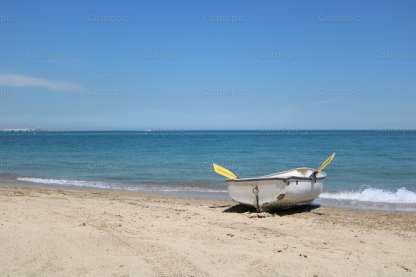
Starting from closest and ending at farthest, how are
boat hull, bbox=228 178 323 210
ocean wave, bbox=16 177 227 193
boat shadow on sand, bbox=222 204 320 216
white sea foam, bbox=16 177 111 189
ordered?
boat hull, bbox=228 178 323 210
boat shadow on sand, bbox=222 204 320 216
ocean wave, bbox=16 177 227 193
white sea foam, bbox=16 177 111 189

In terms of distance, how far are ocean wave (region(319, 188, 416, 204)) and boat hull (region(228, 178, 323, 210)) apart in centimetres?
340

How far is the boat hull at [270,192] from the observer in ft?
34.9

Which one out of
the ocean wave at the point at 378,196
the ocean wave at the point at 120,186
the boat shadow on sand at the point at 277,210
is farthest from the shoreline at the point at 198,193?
the boat shadow on sand at the point at 277,210

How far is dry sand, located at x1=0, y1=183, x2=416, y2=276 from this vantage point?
5.71 meters

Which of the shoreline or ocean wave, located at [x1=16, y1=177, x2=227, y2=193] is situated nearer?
the shoreline

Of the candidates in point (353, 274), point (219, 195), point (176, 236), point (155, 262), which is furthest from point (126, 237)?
point (219, 195)

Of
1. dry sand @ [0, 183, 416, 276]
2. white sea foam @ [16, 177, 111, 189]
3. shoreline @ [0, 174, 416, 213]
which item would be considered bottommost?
shoreline @ [0, 174, 416, 213]

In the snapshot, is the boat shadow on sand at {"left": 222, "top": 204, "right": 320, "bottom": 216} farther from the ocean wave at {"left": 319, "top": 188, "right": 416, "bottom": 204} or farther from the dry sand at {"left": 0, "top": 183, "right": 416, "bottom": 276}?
the ocean wave at {"left": 319, "top": 188, "right": 416, "bottom": 204}

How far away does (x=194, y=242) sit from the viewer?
7055mm

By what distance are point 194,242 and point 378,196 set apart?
358 inches

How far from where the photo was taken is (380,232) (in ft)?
27.8

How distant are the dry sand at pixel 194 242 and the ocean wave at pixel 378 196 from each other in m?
3.13

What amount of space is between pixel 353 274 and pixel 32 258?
13.7 ft

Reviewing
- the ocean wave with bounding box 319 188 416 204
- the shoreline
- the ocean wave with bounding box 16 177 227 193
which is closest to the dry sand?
the shoreline
